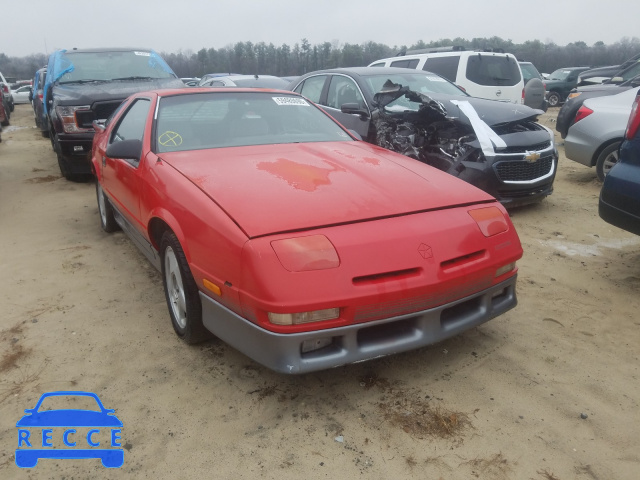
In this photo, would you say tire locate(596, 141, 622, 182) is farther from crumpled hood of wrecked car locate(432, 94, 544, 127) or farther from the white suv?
the white suv

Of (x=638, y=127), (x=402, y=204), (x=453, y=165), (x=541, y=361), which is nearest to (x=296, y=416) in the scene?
(x=402, y=204)

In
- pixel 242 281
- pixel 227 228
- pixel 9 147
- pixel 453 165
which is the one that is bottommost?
pixel 9 147

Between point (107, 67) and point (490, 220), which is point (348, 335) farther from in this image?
point (107, 67)

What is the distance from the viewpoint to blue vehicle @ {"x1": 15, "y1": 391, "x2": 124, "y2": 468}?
218cm

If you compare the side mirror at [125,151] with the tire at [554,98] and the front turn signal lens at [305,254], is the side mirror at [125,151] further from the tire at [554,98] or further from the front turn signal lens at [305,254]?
the tire at [554,98]

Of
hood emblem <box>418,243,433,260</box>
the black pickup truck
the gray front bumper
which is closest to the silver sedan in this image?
the gray front bumper

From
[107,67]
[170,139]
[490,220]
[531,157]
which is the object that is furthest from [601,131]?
[107,67]

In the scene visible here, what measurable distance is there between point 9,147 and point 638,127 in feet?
38.4

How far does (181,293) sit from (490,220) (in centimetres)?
171

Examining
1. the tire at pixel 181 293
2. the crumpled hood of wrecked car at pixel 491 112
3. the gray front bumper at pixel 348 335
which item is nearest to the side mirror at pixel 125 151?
the tire at pixel 181 293

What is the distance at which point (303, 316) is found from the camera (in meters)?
2.20

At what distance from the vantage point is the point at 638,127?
356 cm

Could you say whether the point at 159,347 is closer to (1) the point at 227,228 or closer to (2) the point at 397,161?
(1) the point at 227,228

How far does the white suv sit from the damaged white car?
11.8 feet
